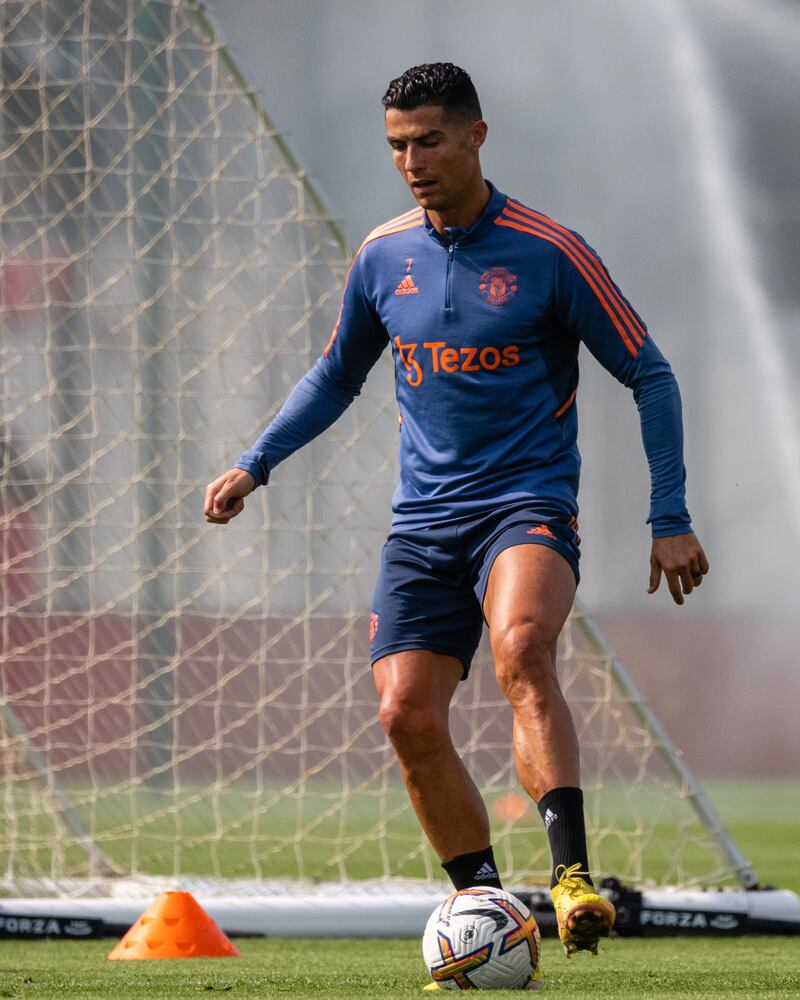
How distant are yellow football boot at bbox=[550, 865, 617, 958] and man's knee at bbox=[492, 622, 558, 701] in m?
0.39

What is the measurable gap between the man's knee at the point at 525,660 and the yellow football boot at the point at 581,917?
386 millimetres

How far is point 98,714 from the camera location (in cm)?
685

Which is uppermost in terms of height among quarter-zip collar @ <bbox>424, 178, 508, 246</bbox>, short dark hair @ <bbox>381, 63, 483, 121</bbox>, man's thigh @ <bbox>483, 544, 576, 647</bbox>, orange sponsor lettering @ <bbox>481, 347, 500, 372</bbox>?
short dark hair @ <bbox>381, 63, 483, 121</bbox>

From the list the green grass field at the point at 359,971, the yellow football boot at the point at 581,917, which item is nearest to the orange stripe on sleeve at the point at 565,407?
the yellow football boot at the point at 581,917

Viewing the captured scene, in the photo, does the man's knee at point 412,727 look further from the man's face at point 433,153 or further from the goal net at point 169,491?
the goal net at point 169,491

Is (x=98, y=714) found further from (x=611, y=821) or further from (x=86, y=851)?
(x=611, y=821)

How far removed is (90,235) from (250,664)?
1.58 meters

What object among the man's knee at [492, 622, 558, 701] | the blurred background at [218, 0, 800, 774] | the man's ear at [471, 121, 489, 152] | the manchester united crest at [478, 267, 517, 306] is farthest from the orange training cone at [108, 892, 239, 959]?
the blurred background at [218, 0, 800, 774]

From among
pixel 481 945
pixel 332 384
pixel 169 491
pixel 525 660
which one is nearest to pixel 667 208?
pixel 169 491

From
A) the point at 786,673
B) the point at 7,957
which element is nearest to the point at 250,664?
the point at 7,957

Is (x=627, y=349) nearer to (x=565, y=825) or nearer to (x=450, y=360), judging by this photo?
(x=450, y=360)

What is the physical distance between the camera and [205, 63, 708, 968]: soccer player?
12.1 feet

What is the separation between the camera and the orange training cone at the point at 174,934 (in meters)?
4.40

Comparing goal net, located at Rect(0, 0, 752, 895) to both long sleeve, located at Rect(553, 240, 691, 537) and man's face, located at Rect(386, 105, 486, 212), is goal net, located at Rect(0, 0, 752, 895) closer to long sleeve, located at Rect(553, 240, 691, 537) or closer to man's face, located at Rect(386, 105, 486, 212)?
long sleeve, located at Rect(553, 240, 691, 537)
